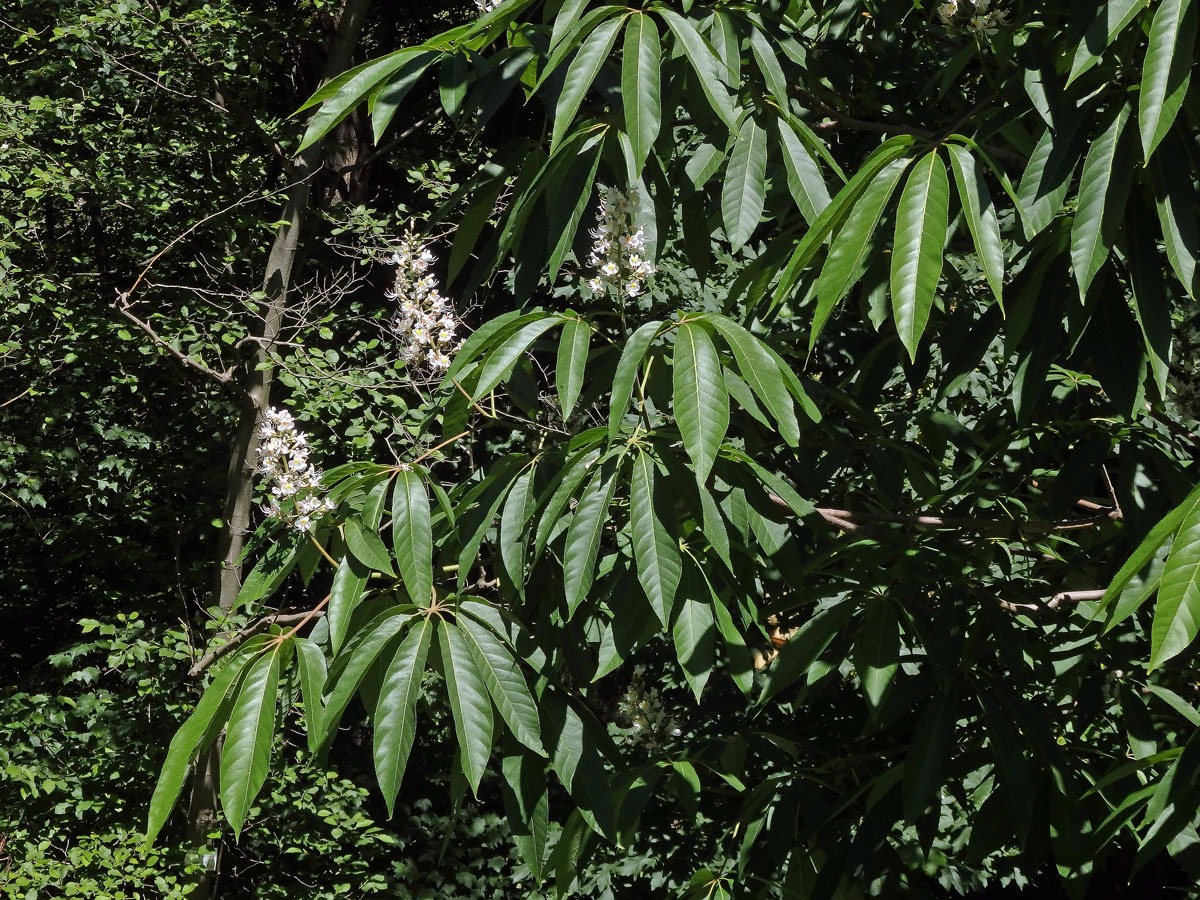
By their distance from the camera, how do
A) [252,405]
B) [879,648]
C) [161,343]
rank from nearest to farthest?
1. [879,648]
2. [161,343]
3. [252,405]

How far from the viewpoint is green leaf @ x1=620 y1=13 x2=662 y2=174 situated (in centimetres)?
112

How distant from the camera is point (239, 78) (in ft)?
15.2

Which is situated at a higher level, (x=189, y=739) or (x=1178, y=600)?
(x=1178, y=600)

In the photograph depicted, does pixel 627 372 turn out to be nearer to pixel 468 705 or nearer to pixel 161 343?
pixel 468 705

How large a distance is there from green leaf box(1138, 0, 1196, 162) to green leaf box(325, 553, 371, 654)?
0.98 meters

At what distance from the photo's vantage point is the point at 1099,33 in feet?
3.68

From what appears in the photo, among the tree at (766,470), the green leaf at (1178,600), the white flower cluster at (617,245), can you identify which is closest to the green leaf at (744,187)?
the tree at (766,470)

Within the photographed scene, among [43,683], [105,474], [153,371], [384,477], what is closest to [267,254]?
[153,371]

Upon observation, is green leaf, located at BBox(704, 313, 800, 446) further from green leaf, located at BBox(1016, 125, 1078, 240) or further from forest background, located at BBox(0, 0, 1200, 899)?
green leaf, located at BBox(1016, 125, 1078, 240)

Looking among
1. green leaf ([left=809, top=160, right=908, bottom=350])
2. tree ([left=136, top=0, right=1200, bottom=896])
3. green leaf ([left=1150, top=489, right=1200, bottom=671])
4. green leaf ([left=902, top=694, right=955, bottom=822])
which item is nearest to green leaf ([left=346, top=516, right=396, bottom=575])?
tree ([left=136, top=0, right=1200, bottom=896])

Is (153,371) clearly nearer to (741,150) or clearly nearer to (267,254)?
(267,254)

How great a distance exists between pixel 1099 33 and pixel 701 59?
0.40 metres

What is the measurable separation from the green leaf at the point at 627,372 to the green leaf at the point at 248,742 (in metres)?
0.50

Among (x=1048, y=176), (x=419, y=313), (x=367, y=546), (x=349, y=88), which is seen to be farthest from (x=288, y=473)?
(x=1048, y=176)
